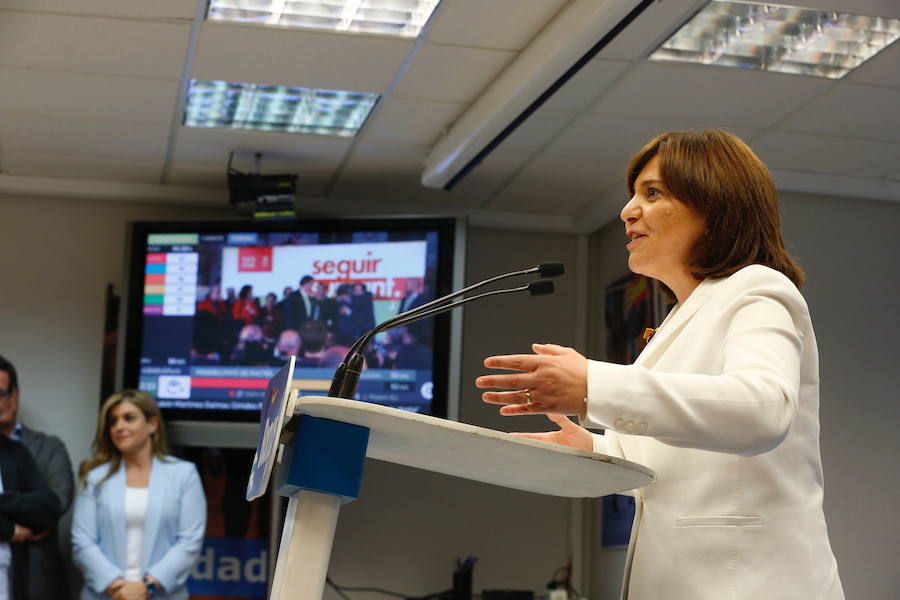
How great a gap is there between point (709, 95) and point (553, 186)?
1426 mm

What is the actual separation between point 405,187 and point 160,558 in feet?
6.95

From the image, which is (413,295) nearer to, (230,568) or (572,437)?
(230,568)

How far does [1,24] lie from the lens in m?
3.82

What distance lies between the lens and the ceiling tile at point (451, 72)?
3.98 metres

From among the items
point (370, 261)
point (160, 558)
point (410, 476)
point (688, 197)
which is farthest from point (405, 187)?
point (688, 197)

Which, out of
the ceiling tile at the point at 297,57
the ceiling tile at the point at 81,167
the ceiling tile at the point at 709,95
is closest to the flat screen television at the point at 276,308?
the ceiling tile at the point at 81,167

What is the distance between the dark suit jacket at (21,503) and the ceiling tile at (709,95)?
2950 mm

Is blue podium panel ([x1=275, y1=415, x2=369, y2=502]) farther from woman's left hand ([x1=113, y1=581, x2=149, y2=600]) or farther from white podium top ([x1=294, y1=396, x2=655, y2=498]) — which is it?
woman's left hand ([x1=113, y1=581, x2=149, y2=600])

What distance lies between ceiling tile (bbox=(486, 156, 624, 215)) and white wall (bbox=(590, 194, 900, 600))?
35.5 inches

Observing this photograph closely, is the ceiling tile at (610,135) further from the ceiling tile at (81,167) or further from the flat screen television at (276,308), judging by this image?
the ceiling tile at (81,167)

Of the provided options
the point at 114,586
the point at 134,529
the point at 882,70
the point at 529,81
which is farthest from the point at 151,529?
the point at 882,70

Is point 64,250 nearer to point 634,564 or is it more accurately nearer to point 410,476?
point 410,476

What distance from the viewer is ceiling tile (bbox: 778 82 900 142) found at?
4.11 metres

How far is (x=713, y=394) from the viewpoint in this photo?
1223 mm
